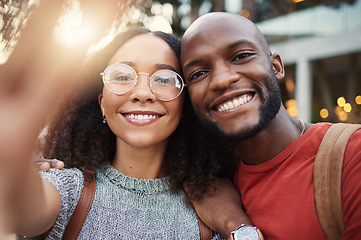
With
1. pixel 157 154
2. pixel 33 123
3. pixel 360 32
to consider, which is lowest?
pixel 360 32

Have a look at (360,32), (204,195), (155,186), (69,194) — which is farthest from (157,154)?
(360,32)

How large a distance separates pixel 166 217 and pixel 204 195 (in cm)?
32

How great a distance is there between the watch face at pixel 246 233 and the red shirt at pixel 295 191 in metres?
0.09

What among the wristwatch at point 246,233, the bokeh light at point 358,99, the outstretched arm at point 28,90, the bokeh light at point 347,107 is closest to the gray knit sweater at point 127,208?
the wristwatch at point 246,233

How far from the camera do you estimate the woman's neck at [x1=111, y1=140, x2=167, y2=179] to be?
2537 mm

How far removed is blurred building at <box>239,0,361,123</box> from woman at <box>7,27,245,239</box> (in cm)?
1112

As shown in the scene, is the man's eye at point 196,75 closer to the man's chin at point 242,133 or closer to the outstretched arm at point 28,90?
the man's chin at point 242,133

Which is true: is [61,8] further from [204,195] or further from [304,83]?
[304,83]

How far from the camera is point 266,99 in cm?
232

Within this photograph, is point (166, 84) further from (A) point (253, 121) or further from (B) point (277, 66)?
(B) point (277, 66)

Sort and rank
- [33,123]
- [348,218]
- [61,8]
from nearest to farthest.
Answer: [61,8], [33,123], [348,218]

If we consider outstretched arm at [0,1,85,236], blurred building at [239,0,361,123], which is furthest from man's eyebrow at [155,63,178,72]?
blurred building at [239,0,361,123]

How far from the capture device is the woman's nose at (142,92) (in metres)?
2.36

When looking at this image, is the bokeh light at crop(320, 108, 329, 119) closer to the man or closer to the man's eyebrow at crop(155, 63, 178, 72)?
the man
